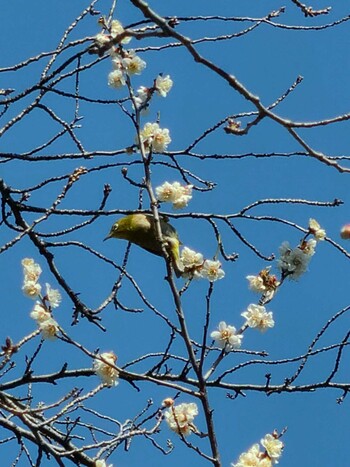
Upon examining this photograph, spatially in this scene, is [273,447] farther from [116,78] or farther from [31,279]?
[116,78]

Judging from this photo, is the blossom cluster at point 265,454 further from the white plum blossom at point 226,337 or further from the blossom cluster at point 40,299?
the blossom cluster at point 40,299

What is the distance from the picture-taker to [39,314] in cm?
325

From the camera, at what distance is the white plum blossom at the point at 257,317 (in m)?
3.57

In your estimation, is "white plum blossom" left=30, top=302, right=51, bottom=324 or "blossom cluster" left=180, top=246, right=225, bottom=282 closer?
"white plum blossom" left=30, top=302, right=51, bottom=324

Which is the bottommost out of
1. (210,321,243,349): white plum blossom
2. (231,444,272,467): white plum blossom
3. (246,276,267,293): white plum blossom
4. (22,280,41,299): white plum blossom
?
(231,444,272,467): white plum blossom

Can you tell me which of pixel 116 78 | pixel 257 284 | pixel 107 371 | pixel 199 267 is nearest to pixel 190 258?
pixel 199 267

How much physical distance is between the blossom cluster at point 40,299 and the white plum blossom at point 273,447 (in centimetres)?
101

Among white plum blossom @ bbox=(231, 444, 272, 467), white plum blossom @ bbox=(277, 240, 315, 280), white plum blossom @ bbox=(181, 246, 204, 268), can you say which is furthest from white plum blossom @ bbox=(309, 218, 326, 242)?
white plum blossom @ bbox=(231, 444, 272, 467)

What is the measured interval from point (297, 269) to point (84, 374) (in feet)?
3.56

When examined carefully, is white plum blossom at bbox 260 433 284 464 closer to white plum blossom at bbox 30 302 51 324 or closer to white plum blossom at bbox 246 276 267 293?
white plum blossom at bbox 246 276 267 293

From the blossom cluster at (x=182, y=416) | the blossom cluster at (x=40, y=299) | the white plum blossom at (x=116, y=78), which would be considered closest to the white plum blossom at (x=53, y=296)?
the blossom cluster at (x=40, y=299)

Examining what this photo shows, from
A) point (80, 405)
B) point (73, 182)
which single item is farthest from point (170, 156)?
point (80, 405)

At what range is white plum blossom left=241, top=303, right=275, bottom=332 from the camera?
3566mm

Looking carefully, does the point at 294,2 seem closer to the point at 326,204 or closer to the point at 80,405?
the point at 326,204
